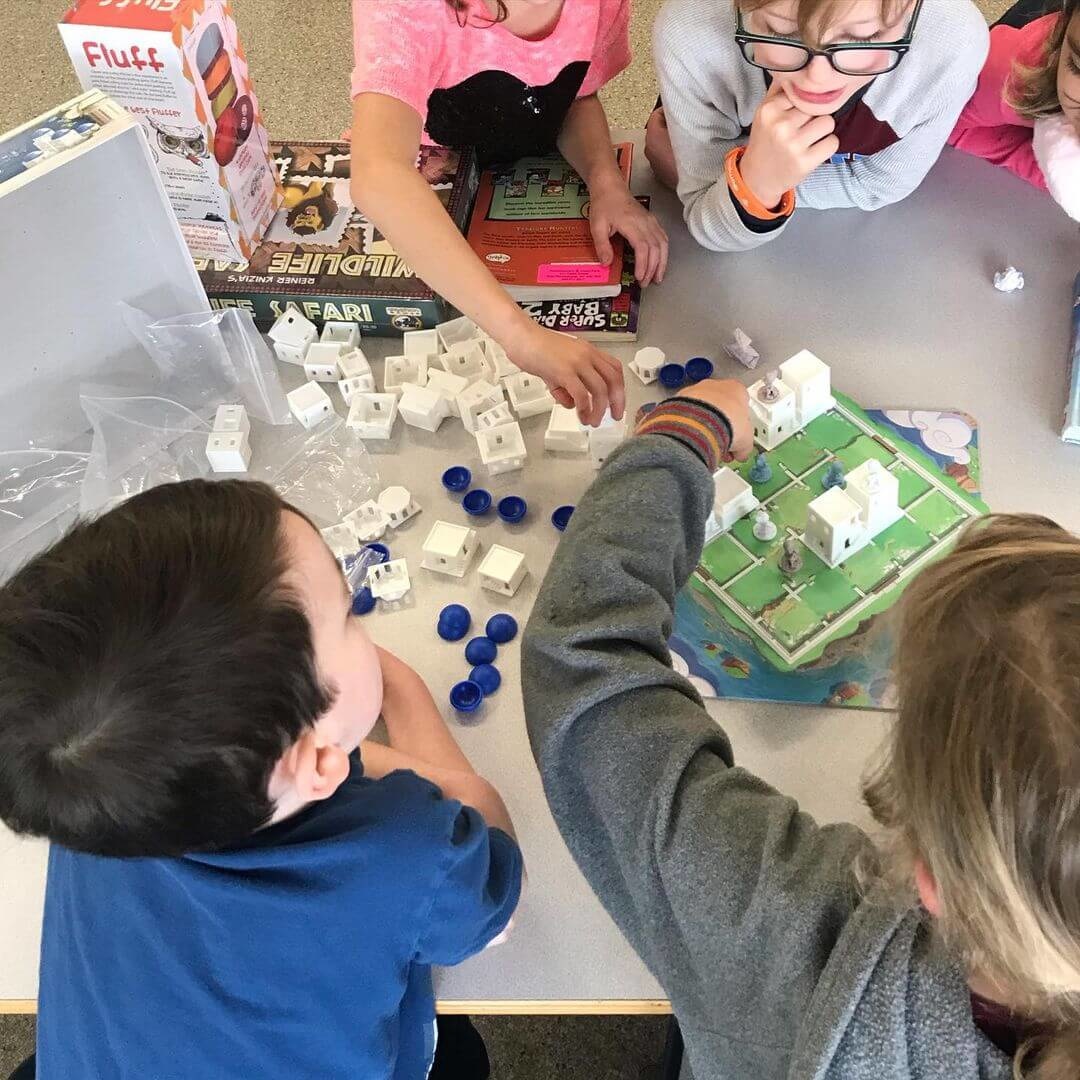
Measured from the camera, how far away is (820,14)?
0.80 metres

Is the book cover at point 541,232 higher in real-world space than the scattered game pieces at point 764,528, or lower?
higher

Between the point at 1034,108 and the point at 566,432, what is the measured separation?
0.53 meters

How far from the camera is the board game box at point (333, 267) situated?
952 mm

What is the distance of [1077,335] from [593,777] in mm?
594

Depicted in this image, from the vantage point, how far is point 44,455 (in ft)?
2.94

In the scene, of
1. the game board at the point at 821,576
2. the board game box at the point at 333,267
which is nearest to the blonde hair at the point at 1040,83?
the game board at the point at 821,576

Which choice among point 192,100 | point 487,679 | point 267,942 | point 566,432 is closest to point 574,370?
point 566,432

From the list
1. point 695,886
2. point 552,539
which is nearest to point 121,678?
point 695,886

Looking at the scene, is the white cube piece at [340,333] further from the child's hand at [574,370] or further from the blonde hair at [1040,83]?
the blonde hair at [1040,83]

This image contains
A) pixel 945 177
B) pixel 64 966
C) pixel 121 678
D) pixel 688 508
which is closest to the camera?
pixel 121 678

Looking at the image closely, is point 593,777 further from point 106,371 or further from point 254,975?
point 106,371

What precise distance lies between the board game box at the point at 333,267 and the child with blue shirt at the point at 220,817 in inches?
15.6

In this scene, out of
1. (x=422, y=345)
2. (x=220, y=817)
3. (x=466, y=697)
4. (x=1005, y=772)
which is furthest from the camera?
(x=422, y=345)

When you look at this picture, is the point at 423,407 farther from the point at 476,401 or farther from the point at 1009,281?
the point at 1009,281
